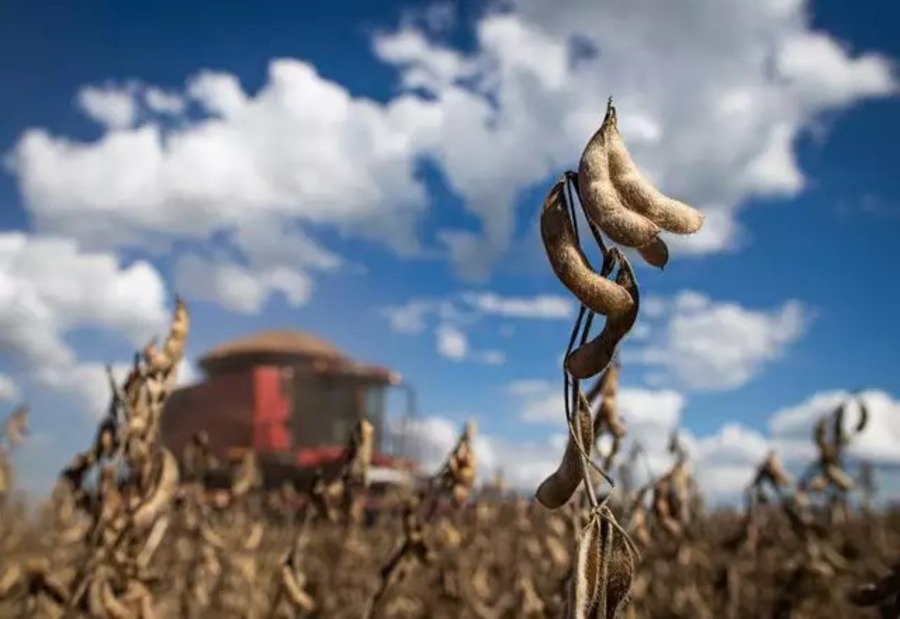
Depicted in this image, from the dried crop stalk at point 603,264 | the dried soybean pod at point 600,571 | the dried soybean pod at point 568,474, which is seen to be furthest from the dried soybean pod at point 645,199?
the dried soybean pod at point 600,571

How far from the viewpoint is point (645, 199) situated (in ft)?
4.02

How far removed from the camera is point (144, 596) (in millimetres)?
2885

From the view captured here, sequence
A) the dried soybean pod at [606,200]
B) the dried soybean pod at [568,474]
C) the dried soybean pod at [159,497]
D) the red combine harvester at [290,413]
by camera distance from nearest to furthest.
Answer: the dried soybean pod at [606,200]
the dried soybean pod at [568,474]
the dried soybean pod at [159,497]
the red combine harvester at [290,413]

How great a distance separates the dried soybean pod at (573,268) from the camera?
1.19m

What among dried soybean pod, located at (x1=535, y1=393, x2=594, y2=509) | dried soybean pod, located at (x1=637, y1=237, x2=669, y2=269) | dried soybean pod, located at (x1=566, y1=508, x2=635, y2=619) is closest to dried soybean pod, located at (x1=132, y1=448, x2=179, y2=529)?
dried soybean pod, located at (x1=535, y1=393, x2=594, y2=509)

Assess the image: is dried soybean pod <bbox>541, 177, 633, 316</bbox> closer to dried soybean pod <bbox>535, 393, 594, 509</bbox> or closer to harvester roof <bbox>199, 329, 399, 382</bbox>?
dried soybean pod <bbox>535, 393, 594, 509</bbox>

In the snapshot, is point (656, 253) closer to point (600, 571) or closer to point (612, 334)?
point (612, 334)

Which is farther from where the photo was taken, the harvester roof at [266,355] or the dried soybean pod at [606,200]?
the harvester roof at [266,355]

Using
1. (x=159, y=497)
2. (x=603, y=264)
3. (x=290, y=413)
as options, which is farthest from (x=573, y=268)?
(x=290, y=413)

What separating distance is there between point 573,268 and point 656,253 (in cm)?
10

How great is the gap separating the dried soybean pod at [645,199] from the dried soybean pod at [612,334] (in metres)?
0.06

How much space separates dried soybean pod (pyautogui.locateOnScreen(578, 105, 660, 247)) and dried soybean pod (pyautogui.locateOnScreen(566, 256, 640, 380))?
0.12 ft

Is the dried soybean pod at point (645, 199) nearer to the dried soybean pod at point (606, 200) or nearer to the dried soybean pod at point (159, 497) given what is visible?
the dried soybean pod at point (606, 200)

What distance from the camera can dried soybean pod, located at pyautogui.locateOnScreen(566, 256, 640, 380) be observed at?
47.5 inches
